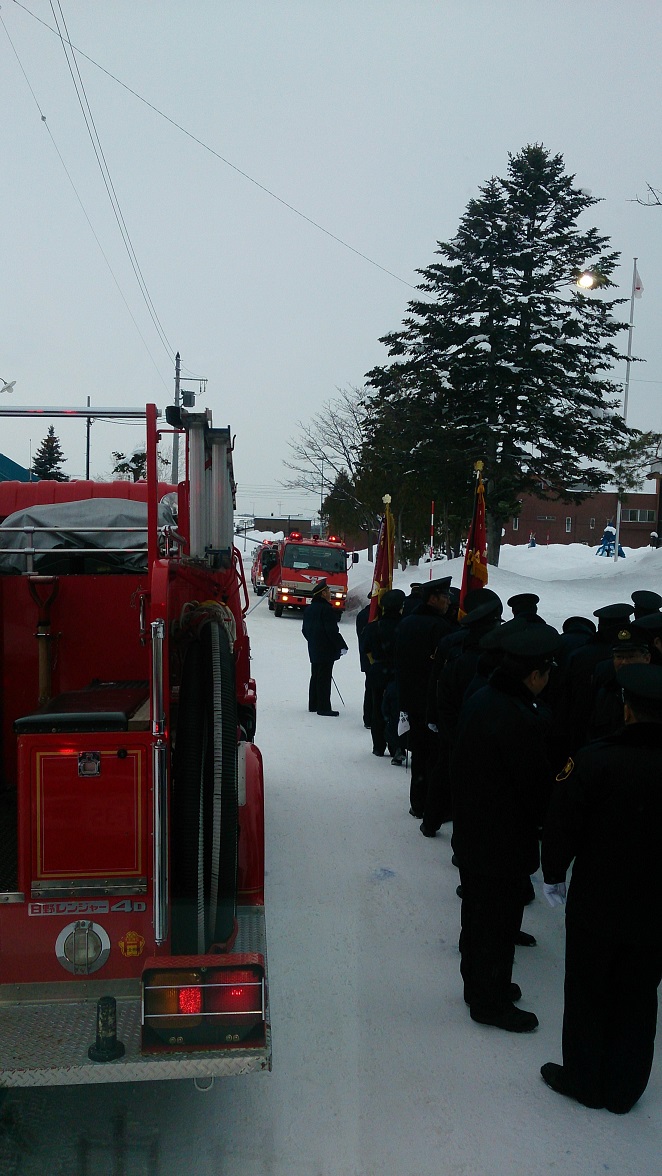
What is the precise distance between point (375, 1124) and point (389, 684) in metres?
5.74

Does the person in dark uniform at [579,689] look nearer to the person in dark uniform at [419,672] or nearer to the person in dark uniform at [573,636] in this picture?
the person in dark uniform at [573,636]

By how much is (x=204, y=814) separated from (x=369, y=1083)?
149 cm

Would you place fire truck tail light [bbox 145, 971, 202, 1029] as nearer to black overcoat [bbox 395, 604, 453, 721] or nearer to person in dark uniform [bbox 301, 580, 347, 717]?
black overcoat [bbox 395, 604, 453, 721]

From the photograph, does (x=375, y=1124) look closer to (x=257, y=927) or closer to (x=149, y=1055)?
(x=257, y=927)

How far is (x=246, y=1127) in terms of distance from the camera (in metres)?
3.50

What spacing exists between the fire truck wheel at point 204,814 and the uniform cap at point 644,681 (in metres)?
1.47

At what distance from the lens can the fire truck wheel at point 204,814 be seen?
324 cm

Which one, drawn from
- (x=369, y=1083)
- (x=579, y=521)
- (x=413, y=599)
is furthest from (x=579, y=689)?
(x=579, y=521)

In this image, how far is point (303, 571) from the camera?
26000 mm

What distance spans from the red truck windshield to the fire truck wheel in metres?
22.8

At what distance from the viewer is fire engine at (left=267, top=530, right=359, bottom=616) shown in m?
25.9

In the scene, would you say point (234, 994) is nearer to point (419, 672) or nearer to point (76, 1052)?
point (76, 1052)

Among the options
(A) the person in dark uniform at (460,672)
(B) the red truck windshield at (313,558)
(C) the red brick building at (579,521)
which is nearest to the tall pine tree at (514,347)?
(B) the red truck windshield at (313,558)

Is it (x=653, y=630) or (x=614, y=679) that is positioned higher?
(x=653, y=630)
